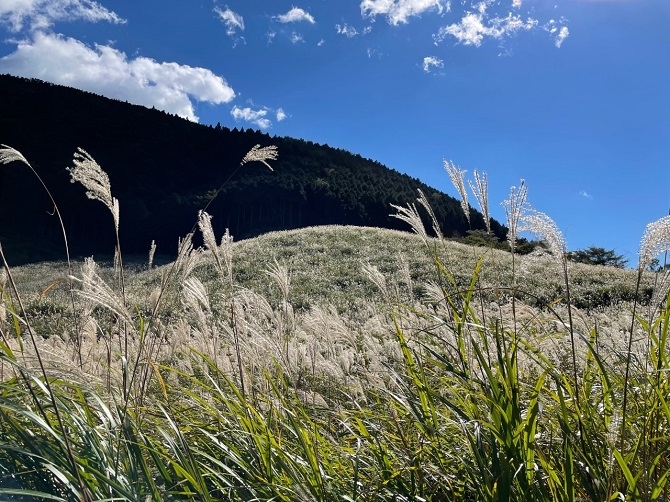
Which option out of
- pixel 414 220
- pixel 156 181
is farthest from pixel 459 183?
pixel 156 181

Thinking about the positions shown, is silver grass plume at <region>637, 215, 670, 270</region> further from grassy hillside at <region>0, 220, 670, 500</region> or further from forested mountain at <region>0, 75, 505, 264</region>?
forested mountain at <region>0, 75, 505, 264</region>

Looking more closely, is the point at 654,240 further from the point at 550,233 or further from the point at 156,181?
the point at 156,181

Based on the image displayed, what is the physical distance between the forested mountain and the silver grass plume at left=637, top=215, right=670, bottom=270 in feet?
220

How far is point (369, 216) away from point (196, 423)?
86.6 meters

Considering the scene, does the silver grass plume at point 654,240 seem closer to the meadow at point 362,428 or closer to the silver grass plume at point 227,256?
the meadow at point 362,428

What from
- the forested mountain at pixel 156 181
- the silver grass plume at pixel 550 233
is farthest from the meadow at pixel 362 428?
the forested mountain at pixel 156 181

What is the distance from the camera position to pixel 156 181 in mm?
96062

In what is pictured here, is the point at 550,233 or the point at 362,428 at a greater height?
the point at 550,233

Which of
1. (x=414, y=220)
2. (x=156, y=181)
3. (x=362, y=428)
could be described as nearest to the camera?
(x=362, y=428)

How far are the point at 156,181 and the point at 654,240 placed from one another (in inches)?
3951

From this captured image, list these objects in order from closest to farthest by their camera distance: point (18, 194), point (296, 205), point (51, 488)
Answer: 1. point (51, 488)
2. point (18, 194)
3. point (296, 205)

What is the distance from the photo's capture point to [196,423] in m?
2.78

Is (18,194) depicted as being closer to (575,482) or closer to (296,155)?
(296,155)

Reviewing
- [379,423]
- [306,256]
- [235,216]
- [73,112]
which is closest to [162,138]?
[73,112]
